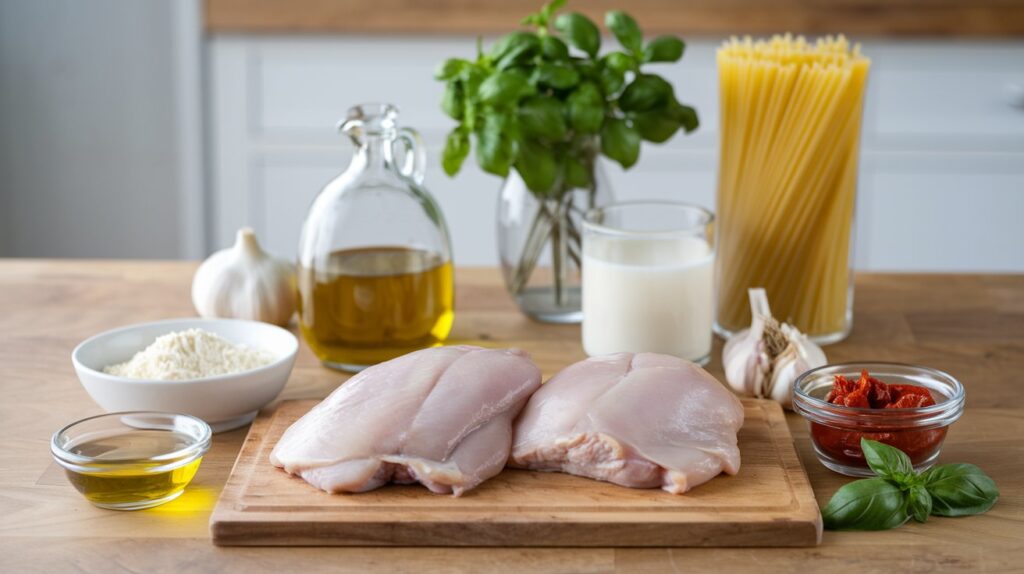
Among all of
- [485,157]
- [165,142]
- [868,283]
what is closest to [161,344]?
[485,157]

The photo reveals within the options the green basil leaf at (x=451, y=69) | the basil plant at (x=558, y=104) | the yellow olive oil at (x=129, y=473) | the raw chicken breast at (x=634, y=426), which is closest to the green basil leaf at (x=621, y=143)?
the basil plant at (x=558, y=104)

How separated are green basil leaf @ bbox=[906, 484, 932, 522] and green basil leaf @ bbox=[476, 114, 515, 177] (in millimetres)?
665

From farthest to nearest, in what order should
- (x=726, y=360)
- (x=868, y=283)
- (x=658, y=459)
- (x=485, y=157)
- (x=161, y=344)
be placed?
(x=868, y=283)
(x=485, y=157)
(x=726, y=360)
(x=161, y=344)
(x=658, y=459)

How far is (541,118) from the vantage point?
4.96 feet

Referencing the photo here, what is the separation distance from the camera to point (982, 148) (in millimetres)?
3033

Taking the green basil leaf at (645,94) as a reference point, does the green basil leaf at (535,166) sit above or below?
below

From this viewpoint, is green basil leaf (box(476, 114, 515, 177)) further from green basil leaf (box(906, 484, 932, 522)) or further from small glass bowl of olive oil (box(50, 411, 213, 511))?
green basil leaf (box(906, 484, 932, 522))

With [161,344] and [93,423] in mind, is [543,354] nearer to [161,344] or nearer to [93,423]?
[161,344]

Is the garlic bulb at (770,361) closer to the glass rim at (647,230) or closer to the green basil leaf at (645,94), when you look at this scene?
the glass rim at (647,230)

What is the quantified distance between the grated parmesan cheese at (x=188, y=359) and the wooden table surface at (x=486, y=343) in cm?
8

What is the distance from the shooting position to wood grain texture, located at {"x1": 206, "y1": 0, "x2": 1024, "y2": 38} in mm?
2973

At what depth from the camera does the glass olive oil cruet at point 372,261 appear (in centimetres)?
146

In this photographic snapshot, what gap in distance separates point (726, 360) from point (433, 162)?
1.79 metres

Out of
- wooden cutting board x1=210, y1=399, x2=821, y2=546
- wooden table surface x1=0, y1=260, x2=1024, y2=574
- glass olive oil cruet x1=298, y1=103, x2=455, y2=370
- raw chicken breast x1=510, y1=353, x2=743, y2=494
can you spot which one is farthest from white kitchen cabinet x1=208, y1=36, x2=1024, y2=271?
wooden cutting board x1=210, y1=399, x2=821, y2=546
